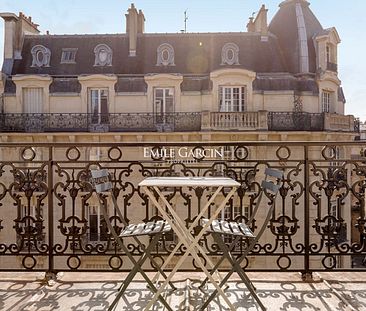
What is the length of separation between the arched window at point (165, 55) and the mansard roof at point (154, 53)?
9.0 inches

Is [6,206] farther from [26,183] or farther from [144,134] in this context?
[26,183]

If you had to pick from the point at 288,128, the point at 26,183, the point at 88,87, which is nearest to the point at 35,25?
the point at 88,87

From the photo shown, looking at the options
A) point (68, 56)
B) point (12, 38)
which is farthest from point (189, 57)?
point (12, 38)

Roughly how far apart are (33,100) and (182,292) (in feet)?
61.1

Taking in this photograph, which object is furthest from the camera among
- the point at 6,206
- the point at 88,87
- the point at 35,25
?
the point at 35,25

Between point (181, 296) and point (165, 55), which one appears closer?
point (181, 296)

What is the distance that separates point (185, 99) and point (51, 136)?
22.5 feet

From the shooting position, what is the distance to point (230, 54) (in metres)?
20.3

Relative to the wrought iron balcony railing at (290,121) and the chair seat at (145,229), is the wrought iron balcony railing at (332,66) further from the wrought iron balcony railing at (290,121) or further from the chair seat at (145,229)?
the chair seat at (145,229)

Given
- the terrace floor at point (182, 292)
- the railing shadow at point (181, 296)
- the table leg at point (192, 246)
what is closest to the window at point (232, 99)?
the terrace floor at point (182, 292)

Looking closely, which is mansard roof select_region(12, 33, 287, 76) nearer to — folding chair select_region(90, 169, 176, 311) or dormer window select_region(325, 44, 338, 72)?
dormer window select_region(325, 44, 338, 72)

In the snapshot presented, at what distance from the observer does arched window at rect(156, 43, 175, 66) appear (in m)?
20.2

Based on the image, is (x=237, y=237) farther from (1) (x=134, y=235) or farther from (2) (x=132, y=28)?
(2) (x=132, y=28)

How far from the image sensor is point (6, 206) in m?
18.3
